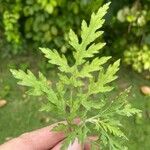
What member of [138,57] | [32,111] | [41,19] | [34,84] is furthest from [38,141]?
[41,19]

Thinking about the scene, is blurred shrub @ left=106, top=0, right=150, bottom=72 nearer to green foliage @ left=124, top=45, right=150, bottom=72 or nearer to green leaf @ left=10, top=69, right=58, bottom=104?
green foliage @ left=124, top=45, right=150, bottom=72

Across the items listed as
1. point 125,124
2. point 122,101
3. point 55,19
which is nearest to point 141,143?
point 125,124

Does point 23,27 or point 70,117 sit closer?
point 70,117

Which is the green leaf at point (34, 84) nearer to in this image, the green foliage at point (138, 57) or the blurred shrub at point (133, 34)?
the blurred shrub at point (133, 34)

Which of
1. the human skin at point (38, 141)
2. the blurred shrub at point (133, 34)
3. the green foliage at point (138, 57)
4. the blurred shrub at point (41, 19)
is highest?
the blurred shrub at point (41, 19)

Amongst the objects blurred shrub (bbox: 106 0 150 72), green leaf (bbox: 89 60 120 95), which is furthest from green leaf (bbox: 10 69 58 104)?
blurred shrub (bbox: 106 0 150 72)

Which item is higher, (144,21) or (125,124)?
(144,21)

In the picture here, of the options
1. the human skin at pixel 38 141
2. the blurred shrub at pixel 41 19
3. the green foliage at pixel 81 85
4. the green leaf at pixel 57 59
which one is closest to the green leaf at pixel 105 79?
the green foliage at pixel 81 85

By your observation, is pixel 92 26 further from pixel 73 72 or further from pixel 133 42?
pixel 133 42
